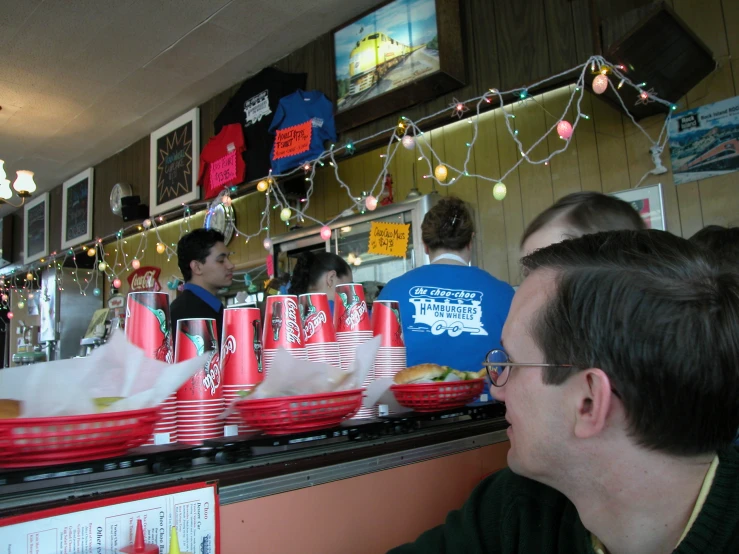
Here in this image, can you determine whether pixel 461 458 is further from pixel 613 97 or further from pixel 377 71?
pixel 377 71

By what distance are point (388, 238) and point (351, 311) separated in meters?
2.30

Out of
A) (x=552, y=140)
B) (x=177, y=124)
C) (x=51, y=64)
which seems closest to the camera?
(x=552, y=140)

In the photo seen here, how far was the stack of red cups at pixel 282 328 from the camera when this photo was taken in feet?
3.85

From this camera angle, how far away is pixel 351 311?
141 centimetres

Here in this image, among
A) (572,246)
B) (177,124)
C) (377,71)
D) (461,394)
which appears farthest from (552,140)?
(177,124)

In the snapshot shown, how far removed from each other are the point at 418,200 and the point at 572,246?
2970mm

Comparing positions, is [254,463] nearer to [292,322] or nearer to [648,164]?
[292,322]

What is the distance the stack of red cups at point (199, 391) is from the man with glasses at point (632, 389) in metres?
0.52

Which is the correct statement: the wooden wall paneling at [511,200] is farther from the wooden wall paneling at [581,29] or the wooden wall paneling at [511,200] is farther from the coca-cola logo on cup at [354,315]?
the coca-cola logo on cup at [354,315]

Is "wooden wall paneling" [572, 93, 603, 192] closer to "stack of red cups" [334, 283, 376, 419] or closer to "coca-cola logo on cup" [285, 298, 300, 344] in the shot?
"stack of red cups" [334, 283, 376, 419]

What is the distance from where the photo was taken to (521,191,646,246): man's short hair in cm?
159

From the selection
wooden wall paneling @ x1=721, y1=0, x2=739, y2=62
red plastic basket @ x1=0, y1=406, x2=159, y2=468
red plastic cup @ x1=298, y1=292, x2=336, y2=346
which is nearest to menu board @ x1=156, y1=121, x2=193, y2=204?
wooden wall paneling @ x1=721, y1=0, x2=739, y2=62

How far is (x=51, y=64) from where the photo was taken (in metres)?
4.68

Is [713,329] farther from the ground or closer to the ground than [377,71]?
closer to the ground
